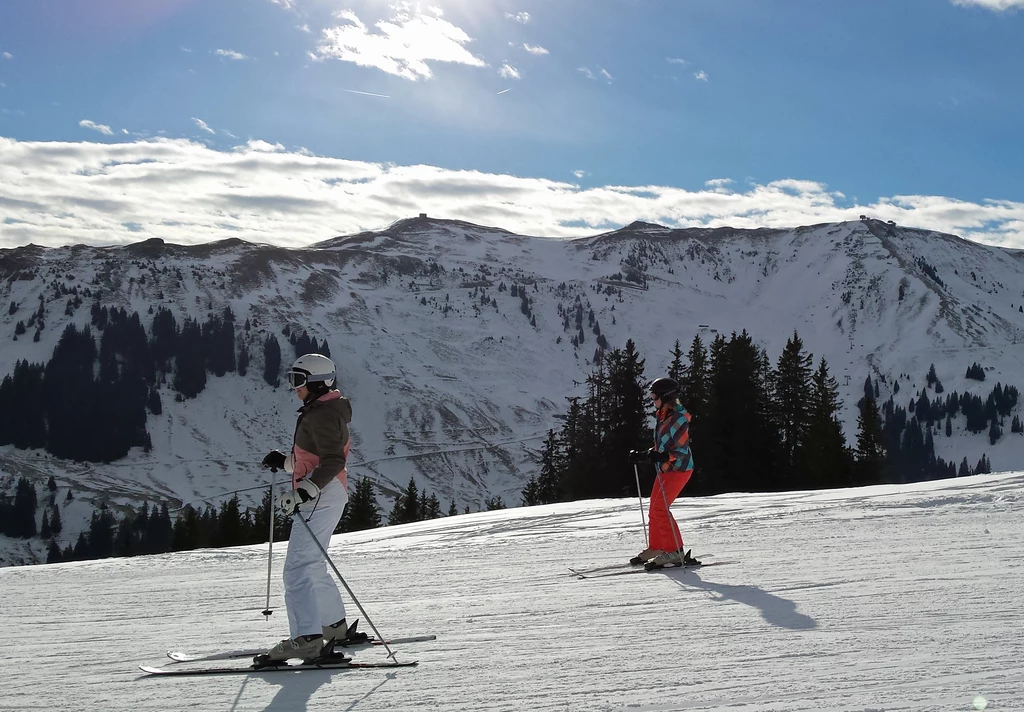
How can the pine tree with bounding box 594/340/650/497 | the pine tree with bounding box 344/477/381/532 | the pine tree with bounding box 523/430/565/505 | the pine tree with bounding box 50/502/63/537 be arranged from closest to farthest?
the pine tree with bounding box 594/340/650/497 → the pine tree with bounding box 523/430/565/505 → the pine tree with bounding box 344/477/381/532 → the pine tree with bounding box 50/502/63/537

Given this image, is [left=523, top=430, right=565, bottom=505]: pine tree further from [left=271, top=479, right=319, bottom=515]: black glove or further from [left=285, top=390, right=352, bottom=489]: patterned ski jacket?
[left=271, top=479, right=319, bottom=515]: black glove

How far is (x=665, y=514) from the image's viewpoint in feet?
34.3

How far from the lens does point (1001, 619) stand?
21.5ft

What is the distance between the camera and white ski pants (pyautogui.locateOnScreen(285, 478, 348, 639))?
625 centimetres

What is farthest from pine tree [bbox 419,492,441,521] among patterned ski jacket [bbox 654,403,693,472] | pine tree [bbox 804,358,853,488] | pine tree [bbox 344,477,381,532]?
patterned ski jacket [bbox 654,403,693,472]

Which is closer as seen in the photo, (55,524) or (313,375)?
(313,375)

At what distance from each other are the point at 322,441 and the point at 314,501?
15.7 inches

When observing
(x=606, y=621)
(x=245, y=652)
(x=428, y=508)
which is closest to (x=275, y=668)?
(x=245, y=652)

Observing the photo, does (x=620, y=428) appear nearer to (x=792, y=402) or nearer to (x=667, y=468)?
(x=792, y=402)

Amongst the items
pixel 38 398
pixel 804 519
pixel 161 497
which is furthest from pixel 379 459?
pixel 804 519

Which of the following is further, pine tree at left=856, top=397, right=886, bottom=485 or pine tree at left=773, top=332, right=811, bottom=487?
pine tree at left=856, top=397, right=886, bottom=485

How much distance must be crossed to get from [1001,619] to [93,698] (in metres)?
6.02

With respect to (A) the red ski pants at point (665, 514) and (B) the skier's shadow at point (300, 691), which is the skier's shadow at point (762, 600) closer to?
(A) the red ski pants at point (665, 514)

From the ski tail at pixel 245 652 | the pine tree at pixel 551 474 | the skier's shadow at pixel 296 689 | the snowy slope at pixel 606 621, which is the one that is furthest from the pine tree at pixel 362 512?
the skier's shadow at pixel 296 689
